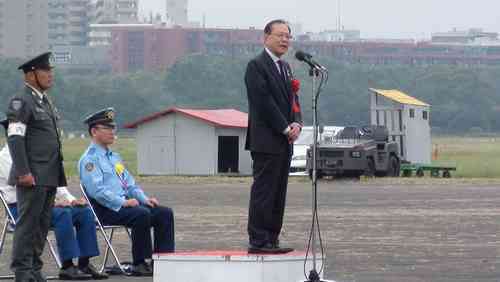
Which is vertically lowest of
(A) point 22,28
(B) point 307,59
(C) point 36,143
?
(A) point 22,28

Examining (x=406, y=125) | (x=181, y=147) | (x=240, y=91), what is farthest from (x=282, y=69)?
(x=240, y=91)

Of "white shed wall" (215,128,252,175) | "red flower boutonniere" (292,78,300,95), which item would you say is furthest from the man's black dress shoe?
"white shed wall" (215,128,252,175)

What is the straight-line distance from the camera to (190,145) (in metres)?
41.1

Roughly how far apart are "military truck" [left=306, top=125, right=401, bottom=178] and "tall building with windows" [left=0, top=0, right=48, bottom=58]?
120 meters

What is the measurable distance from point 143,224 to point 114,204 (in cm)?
28

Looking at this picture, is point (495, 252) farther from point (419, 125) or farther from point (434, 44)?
point (434, 44)

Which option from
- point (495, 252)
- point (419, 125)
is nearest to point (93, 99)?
point (419, 125)

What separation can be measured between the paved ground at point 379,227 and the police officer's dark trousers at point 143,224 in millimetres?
390

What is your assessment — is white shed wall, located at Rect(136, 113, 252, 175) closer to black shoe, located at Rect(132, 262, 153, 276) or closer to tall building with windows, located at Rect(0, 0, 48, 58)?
black shoe, located at Rect(132, 262, 153, 276)

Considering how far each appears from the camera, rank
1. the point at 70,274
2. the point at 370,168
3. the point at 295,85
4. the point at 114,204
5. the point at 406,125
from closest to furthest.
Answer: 1. the point at 295,85
2. the point at 70,274
3. the point at 114,204
4. the point at 370,168
5. the point at 406,125

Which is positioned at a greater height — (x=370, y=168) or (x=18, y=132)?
(x=18, y=132)

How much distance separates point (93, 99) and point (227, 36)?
5547cm

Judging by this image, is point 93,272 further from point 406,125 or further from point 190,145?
point 190,145

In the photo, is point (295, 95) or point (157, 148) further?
point (157, 148)
